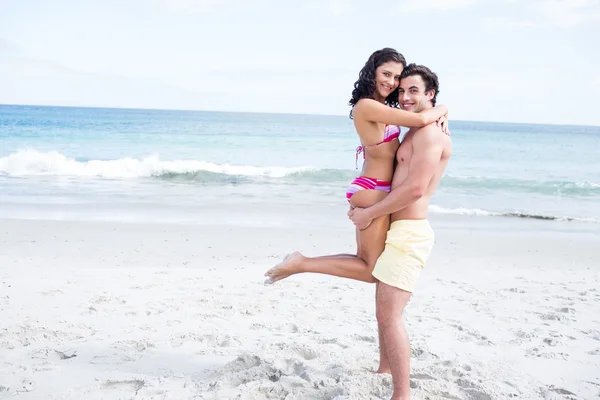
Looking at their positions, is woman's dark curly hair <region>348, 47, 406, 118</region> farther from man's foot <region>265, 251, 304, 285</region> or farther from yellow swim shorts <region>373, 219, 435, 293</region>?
man's foot <region>265, 251, 304, 285</region>

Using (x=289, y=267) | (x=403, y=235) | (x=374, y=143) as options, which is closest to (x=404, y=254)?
(x=403, y=235)

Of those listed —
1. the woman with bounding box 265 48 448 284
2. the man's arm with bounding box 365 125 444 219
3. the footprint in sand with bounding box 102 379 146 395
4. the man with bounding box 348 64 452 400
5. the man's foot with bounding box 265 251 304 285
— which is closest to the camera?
the man's arm with bounding box 365 125 444 219

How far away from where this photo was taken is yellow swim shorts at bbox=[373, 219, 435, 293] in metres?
3.34

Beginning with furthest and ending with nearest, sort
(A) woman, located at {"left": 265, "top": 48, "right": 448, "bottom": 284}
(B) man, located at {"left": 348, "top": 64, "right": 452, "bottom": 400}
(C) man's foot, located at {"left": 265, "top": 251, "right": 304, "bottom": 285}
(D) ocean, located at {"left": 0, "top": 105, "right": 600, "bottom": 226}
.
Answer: (D) ocean, located at {"left": 0, "top": 105, "right": 600, "bottom": 226}
(C) man's foot, located at {"left": 265, "top": 251, "right": 304, "bottom": 285}
(A) woman, located at {"left": 265, "top": 48, "right": 448, "bottom": 284}
(B) man, located at {"left": 348, "top": 64, "right": 452, "bottom": 400}

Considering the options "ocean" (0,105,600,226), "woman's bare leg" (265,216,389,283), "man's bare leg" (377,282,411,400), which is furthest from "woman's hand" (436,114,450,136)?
"ocean" (0,105,600,226)

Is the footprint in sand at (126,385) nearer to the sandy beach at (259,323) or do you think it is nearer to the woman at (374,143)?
the sandy beach at (259,323)

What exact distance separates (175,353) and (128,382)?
22.6 inches

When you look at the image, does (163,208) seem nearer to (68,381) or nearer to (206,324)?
(206,324)

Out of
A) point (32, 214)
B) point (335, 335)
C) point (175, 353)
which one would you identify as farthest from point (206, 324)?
point (32, 214)

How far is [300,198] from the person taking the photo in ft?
45.4

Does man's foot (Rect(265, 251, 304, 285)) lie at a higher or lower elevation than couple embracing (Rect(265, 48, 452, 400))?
lower

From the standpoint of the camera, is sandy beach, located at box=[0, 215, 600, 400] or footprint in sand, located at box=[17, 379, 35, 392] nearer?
footprint in sand, located at box=[17, 379, 35, 392]

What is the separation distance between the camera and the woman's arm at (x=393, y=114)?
322 cm

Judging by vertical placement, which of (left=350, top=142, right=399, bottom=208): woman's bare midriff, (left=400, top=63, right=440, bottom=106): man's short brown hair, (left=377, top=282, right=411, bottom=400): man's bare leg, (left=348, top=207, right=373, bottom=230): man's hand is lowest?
(left=377, top=282, right=411, bottom=400): man's bare leg
